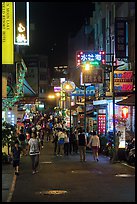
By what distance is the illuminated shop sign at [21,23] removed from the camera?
23719 millimetres

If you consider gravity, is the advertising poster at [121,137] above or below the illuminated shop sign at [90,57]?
below

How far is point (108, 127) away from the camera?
34.5m

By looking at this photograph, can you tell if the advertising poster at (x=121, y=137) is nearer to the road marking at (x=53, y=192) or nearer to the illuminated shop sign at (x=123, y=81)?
the illuminated shop sign at (x=123, y=81)

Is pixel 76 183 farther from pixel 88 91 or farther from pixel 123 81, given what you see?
pixel 88 91

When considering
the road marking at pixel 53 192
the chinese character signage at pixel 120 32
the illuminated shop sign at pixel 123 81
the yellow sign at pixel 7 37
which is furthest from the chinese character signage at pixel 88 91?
the road marking at pixel 53 192

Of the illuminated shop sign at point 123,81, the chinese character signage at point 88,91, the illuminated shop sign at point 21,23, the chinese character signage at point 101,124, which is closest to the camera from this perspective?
the illuminated shop sign at point 21,23

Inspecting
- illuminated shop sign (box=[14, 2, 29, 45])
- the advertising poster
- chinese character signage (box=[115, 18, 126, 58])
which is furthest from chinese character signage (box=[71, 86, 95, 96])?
illuminated shop sign (box=[14, 2, 29, 45])

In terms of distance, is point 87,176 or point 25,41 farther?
point 25,41

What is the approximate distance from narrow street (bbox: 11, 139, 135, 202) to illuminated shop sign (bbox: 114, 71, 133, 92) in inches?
221

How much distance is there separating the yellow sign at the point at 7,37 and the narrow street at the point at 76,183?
15.9 feet

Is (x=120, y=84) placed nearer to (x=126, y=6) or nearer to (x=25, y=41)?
(x=25, y=41)

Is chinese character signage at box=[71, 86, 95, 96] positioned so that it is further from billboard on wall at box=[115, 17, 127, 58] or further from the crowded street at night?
billboard on wall at box=[115, 17, 127, 58]

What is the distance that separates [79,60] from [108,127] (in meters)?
6.10

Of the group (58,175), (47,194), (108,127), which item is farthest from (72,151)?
(47,194)
